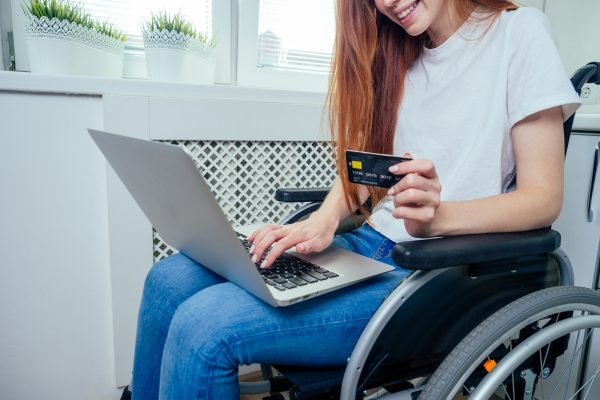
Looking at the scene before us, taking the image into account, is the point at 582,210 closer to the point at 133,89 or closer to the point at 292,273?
the point at 292,273

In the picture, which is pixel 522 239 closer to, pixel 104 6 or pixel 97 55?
pixel 97 55

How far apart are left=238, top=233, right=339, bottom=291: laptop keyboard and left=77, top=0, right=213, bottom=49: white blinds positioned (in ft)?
2.82

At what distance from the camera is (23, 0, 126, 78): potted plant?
3.25ft

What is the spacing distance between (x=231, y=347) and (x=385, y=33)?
681mm

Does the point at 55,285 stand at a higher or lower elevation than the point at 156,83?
lower

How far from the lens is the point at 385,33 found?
0.88m

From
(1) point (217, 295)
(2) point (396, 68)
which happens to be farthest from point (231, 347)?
(2) point (396, 68)

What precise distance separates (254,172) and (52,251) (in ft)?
1.70

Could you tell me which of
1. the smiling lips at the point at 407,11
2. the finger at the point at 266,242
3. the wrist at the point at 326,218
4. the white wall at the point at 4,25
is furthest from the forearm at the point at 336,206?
the white wall at the point at 4,25

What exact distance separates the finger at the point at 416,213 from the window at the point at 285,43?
0.93 meters

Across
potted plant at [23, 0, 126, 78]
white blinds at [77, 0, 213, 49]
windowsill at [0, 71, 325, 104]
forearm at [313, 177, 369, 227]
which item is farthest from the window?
forearm at [313, 177, 369, 227]

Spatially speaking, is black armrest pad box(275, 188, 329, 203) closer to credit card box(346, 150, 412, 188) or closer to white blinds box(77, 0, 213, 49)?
credit card box(346, 150, 412, 188)

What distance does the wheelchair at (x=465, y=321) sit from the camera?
516 mm

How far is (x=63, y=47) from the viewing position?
3.31 feet
